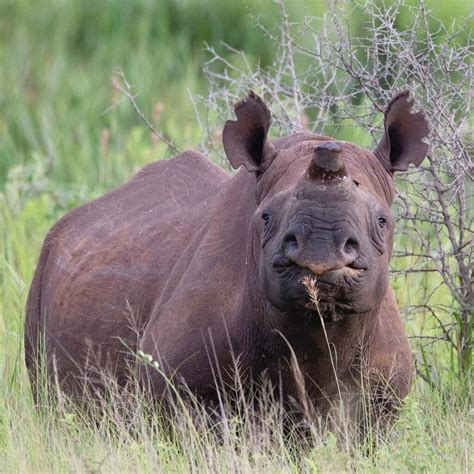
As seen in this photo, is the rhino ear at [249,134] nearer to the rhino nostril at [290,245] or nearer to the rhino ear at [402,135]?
the rhino ear at [402,135]

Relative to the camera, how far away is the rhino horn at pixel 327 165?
5.21 meters

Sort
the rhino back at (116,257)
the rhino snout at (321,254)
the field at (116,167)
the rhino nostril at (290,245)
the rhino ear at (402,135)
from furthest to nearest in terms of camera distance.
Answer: the rhino back at (116,257) → the rhino ear at (402,135) → the field at (116,167) → the rhino nostril at (290,245) → the rhino snout at (321,254)

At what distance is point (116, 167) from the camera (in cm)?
1208

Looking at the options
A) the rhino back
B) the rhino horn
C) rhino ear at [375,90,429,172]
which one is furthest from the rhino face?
the rhino back

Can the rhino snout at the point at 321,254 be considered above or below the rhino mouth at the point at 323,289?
above

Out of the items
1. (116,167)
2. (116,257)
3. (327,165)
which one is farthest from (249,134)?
(116,167)

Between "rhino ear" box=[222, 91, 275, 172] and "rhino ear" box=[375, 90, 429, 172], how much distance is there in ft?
1.55

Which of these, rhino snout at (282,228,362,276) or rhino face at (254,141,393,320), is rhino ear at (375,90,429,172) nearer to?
rhino face at (254,141,393,320)

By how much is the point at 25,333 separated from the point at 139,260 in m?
1.14

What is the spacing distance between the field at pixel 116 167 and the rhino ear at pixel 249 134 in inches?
43.7

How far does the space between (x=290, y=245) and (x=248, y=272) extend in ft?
2.39

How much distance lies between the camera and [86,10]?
17141mm

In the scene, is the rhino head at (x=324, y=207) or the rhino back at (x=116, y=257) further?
the rhino back at (x=116, y=257)

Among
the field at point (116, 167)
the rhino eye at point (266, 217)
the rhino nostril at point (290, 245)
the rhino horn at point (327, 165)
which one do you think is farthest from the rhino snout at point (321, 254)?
the field at point (116, 167)
